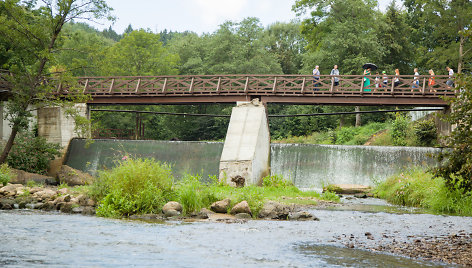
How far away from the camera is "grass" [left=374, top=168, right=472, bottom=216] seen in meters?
14.4

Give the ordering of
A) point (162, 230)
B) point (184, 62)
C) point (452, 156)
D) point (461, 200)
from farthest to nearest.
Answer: point (184, 62)
point (461, 200)
point (162, 230)
point (452, 156)

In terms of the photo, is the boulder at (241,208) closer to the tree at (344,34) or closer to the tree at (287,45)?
the tree at (344,34)

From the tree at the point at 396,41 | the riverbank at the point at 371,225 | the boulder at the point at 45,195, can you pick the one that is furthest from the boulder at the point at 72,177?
the tree at the point at 396,41

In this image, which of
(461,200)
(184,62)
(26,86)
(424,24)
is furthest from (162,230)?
(184,62)

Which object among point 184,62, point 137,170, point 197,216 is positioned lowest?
point 197,216

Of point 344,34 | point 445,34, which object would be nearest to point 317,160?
point 344,34

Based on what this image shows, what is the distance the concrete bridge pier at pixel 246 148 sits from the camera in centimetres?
2194

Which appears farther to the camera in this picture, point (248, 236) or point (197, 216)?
point (197, 216)

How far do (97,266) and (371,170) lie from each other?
1883cm

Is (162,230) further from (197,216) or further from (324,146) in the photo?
(324,146)

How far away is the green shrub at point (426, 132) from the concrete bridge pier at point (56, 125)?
19.0m

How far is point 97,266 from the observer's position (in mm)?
7043

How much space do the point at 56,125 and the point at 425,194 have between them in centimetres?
2123

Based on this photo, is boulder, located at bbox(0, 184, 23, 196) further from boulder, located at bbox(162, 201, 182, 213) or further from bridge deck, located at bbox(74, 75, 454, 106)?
bridge deck, located at bbox(74, 75, 454, 106)
